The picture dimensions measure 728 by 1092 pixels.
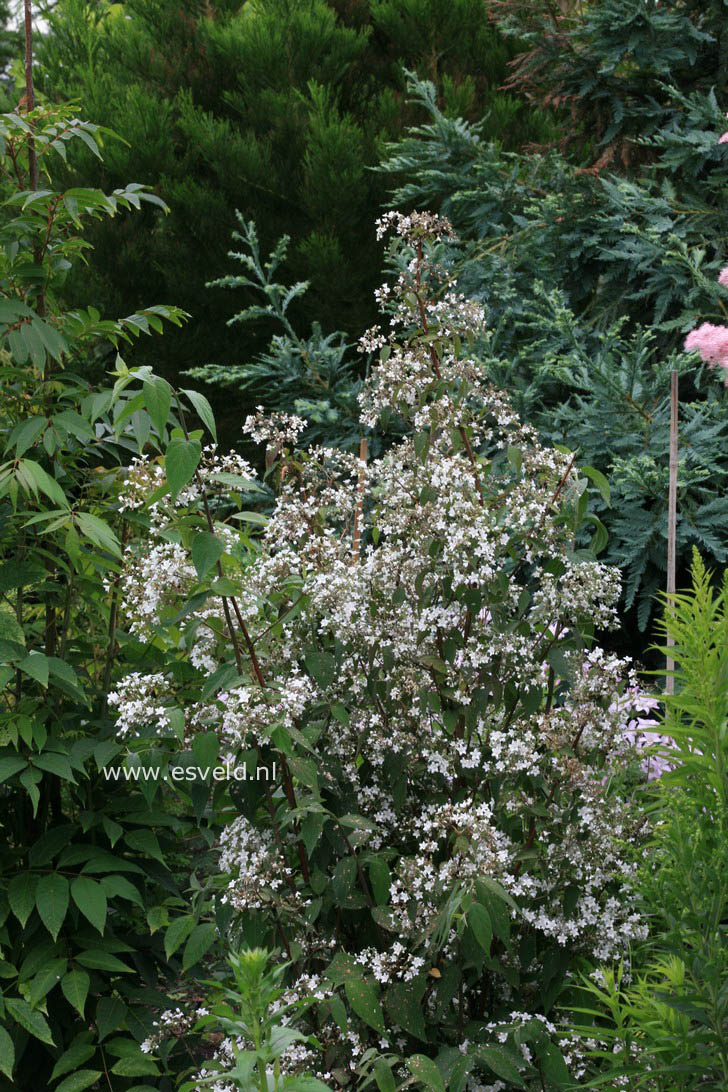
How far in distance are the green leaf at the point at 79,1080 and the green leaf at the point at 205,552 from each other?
119 cm

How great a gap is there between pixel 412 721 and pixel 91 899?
30.0 inches

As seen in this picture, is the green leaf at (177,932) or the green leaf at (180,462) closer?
the green leaf at (180,462)

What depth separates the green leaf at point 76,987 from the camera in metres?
2.06

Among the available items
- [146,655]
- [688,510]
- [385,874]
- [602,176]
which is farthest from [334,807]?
[602,176]

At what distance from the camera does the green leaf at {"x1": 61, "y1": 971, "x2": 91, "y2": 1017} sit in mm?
2064

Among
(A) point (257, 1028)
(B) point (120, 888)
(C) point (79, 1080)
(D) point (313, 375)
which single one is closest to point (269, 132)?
(D) point (313, 375)

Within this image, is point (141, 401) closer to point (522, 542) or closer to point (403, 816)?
point (522, 542)

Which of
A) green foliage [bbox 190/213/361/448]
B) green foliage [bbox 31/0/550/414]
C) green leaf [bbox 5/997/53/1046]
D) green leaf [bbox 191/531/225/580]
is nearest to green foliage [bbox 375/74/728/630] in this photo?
green foliage [bbox 190/213/361/448]

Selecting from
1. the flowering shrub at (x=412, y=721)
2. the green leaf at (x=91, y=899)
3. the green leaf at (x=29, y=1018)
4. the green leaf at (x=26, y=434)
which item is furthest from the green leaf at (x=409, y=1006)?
the green leaf at (x=26, y=434)

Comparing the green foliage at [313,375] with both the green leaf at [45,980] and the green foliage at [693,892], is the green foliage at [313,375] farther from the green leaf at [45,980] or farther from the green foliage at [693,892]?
the green foliage at [693,892]

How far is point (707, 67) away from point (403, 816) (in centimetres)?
433

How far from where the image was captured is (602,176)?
484cm

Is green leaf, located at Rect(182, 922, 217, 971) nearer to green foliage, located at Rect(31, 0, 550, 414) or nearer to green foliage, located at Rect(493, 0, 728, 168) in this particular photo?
green foliage, located at Rect(493, 0, 728, 168)

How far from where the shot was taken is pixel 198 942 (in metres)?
1.90
